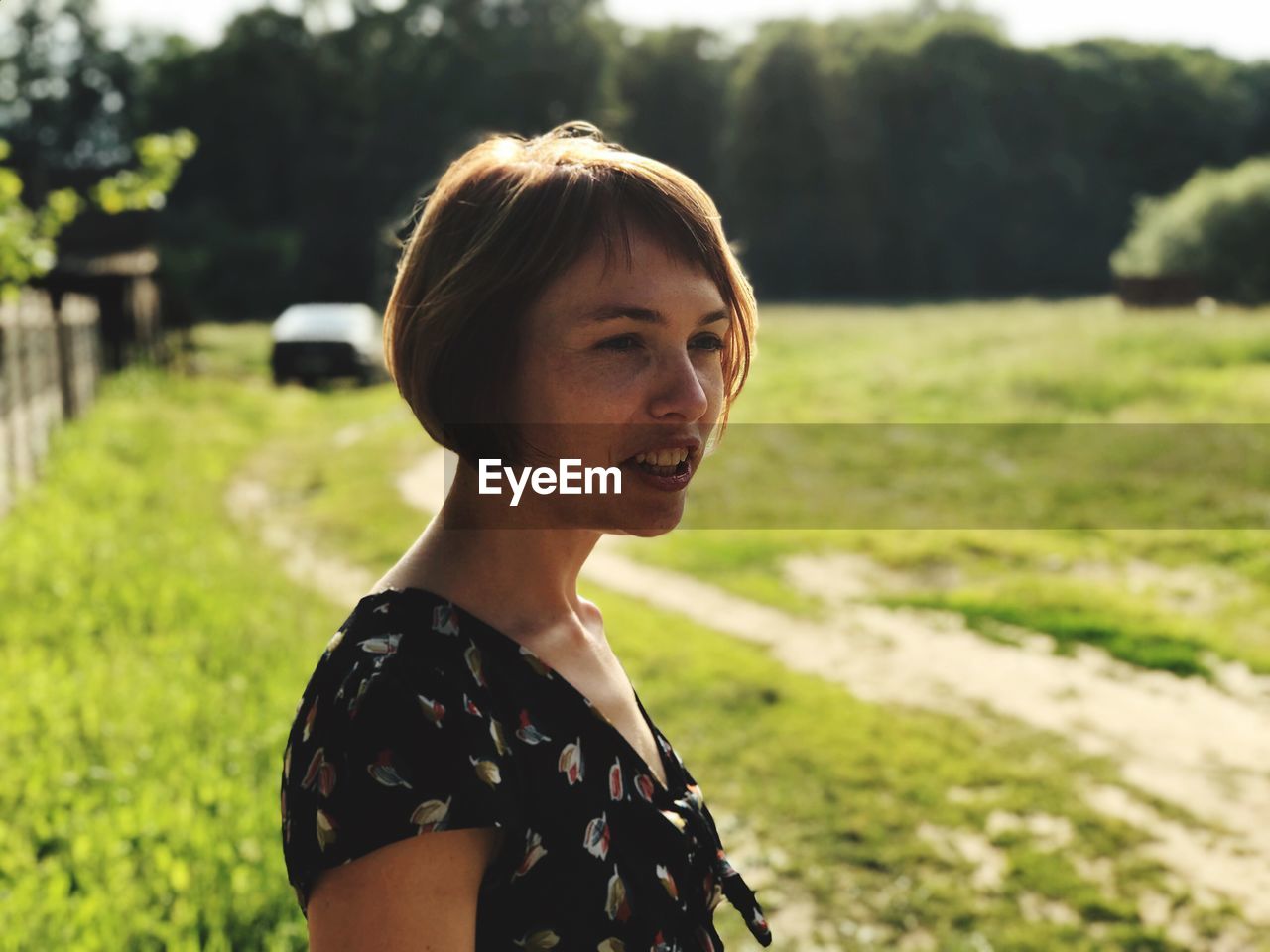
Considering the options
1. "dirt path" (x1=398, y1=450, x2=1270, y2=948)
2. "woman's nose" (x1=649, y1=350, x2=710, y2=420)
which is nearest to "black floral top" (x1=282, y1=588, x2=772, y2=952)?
"woman's nose" (x1=649, y1=350, x2=710, y2=420)

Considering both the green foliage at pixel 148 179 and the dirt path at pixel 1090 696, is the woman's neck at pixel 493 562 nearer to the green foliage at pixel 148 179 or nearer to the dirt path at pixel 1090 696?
the dirt path at pixel 1090 696

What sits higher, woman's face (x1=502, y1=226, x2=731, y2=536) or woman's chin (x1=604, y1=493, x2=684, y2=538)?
woman's face (x1=502, y1=226, x2=731, y2=536)

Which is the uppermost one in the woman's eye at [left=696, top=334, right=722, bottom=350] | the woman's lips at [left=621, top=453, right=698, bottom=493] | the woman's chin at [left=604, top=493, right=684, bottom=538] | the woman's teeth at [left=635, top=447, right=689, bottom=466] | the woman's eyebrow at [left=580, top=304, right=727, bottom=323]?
the woman's eyebrow at [left=580, top=304, right=727, bottom=323]

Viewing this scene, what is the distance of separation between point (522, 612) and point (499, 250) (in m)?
0.44

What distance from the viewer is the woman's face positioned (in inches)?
55.7

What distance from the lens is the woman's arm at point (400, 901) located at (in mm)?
1193

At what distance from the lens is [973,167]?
184ft

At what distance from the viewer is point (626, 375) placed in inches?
56.6

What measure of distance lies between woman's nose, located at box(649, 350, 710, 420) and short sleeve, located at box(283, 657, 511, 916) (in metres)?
0.40

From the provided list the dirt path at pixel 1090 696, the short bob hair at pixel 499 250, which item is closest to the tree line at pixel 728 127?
the dirt path at pixel 1090 696

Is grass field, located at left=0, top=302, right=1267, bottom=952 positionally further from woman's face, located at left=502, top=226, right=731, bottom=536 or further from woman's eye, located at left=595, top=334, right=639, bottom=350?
woman's eye, located at left=595, top=334, right=639, bottom=350

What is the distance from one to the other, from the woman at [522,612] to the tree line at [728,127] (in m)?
49.2

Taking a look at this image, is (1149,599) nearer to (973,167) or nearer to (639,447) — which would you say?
(639,447)

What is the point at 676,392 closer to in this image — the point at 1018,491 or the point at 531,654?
the point at 531,654
